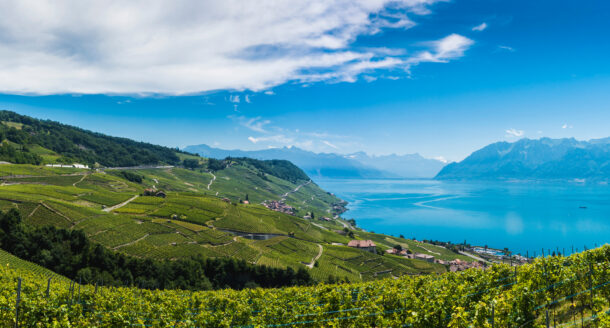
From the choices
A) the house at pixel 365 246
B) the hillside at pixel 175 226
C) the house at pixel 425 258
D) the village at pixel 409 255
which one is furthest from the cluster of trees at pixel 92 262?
the house at pixel 425 258

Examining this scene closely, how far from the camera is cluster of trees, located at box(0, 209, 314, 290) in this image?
4959 cm

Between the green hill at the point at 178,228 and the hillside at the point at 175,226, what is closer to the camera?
the green hill at the point at 178,228

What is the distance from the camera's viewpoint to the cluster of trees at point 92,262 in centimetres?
4959

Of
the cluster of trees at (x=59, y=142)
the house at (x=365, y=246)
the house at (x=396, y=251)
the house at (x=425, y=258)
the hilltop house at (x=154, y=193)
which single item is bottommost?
the house at (x=425, y=258)

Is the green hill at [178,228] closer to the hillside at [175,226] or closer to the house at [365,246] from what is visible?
the hillside at [175,226]

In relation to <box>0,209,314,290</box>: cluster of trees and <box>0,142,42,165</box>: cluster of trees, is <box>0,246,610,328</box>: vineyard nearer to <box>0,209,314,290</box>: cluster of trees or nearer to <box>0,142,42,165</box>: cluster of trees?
<box>0,209,314,290</box>: cluster of trees

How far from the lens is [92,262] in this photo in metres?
51.6

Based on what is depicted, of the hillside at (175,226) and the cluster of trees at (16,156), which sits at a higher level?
the cluster of trees at (16,156)

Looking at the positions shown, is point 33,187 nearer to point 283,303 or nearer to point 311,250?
point 311,250

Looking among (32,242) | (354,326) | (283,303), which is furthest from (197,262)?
(354,326)

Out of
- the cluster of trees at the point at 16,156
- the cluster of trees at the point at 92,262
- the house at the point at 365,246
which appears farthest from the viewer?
the cluster of trees at the point at 16,156

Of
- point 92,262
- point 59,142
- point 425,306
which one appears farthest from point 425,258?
point 59,142

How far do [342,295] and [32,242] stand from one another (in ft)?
181

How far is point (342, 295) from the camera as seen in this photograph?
20688 mm
